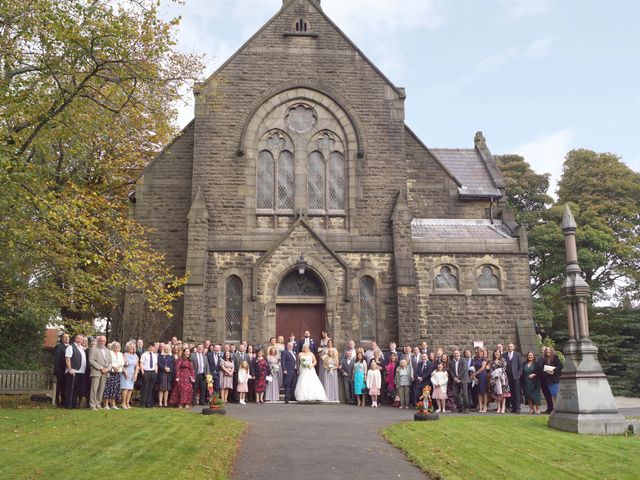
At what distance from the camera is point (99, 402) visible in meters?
16.2

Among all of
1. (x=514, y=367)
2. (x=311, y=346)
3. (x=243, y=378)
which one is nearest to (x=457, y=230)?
(x=311, y=346)

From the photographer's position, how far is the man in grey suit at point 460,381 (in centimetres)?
1752

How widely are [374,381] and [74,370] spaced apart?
26.7ft

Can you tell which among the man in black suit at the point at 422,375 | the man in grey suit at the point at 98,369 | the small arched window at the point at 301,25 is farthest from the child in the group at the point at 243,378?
the small arched window at the point at 301,25

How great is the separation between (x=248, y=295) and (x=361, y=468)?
522 inches

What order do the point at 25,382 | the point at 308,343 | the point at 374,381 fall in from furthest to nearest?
the point at 25,382 < the point at 308,343 < the point at 374,381

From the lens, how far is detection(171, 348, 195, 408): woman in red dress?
17.2 metres

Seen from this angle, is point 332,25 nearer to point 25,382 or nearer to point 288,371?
point 288,371

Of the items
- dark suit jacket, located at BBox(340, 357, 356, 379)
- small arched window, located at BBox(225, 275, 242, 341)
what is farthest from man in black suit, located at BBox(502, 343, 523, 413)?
small arched window, located at BBox(225, 275, 242, 341)

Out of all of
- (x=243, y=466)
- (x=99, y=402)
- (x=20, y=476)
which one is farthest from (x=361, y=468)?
(x=99, y=402)

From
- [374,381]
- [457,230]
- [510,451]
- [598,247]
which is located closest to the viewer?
[510,451]

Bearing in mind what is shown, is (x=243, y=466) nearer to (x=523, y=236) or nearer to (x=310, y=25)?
(x=523, y=236)

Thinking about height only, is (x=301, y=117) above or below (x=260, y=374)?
above

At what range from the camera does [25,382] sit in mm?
22266
